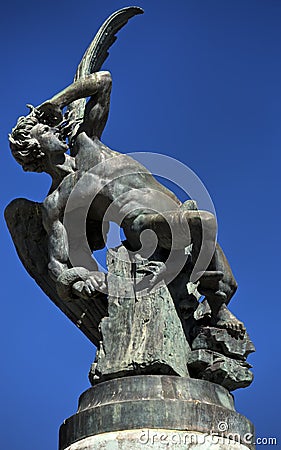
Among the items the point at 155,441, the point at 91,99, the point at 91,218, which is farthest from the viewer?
the point at 91,99

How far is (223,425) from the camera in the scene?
25.5ft

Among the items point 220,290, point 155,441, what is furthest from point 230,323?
point 155,441

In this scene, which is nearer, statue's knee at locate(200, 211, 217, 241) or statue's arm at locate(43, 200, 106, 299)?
statue's knee at locate(200, 211, 217, 241)

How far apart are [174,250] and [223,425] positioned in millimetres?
1680

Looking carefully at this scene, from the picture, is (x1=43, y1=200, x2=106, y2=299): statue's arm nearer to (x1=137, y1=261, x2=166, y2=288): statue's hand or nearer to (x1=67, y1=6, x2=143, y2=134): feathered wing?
(x1=137, y1=261, x2=166, y2=288): statue's hand

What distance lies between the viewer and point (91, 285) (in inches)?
332

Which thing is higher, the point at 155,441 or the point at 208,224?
the point at 208,224

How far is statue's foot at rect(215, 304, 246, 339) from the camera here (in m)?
8.39

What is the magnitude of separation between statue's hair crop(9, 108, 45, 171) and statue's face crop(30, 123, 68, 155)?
0.04m

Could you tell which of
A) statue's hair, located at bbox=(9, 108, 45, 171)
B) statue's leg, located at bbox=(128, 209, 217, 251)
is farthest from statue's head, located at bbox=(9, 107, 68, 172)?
statue's leg, located at bbox=(128, 209, 217, 251)

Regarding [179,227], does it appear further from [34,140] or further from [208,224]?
[34,140]

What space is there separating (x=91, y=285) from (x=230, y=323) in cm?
135

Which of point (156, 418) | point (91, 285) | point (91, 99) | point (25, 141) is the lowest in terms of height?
point (156, 418)

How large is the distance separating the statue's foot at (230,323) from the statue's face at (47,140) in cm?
229
